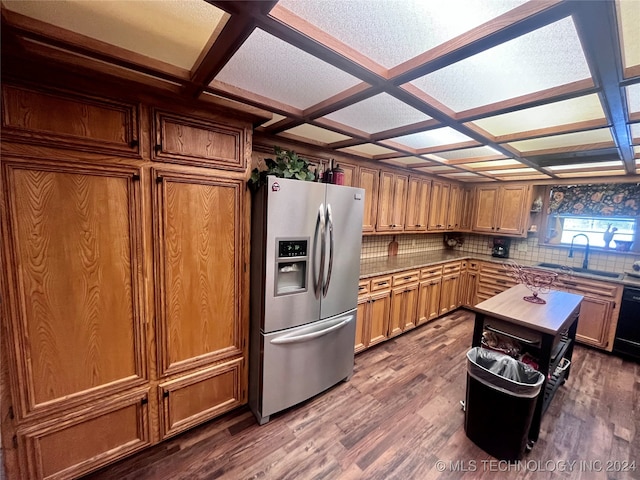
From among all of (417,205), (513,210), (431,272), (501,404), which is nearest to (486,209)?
(513,210)

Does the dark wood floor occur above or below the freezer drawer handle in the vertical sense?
below

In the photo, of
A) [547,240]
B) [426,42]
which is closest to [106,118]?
[426,42]

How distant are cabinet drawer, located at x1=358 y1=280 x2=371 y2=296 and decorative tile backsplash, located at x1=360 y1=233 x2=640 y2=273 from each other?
75cm

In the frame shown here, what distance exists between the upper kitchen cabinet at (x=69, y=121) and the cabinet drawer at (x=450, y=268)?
3.89 m

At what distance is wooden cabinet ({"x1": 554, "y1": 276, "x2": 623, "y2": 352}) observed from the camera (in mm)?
3066

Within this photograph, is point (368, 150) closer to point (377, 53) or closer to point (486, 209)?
point (377, 53)

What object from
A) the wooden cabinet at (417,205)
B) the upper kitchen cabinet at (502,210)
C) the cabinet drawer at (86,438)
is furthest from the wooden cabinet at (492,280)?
the cabinet drawer at (86,438)

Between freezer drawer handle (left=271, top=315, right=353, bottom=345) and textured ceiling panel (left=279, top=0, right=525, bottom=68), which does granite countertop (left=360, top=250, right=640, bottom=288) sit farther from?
textured ceiling panel (left=279, top=0, right=525, bottom=68)

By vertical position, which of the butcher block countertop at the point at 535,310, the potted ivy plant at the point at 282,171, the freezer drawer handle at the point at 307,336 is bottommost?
the freezer drawer handle at the point at 307,336

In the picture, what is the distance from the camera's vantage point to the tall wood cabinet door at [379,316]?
9.67ft

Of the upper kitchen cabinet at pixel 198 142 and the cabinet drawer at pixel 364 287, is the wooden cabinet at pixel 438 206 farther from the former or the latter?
the upper kitchen cabinet at pixel 198 142

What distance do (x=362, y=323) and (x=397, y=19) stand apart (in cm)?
259

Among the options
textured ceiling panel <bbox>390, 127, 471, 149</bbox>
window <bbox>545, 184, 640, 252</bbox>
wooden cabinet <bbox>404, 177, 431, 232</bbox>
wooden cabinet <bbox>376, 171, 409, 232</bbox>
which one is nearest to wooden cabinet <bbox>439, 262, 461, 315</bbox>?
wooden cabinet <bbox>404, 177, 431, 232</bbox>

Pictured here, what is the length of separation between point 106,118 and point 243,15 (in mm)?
994
